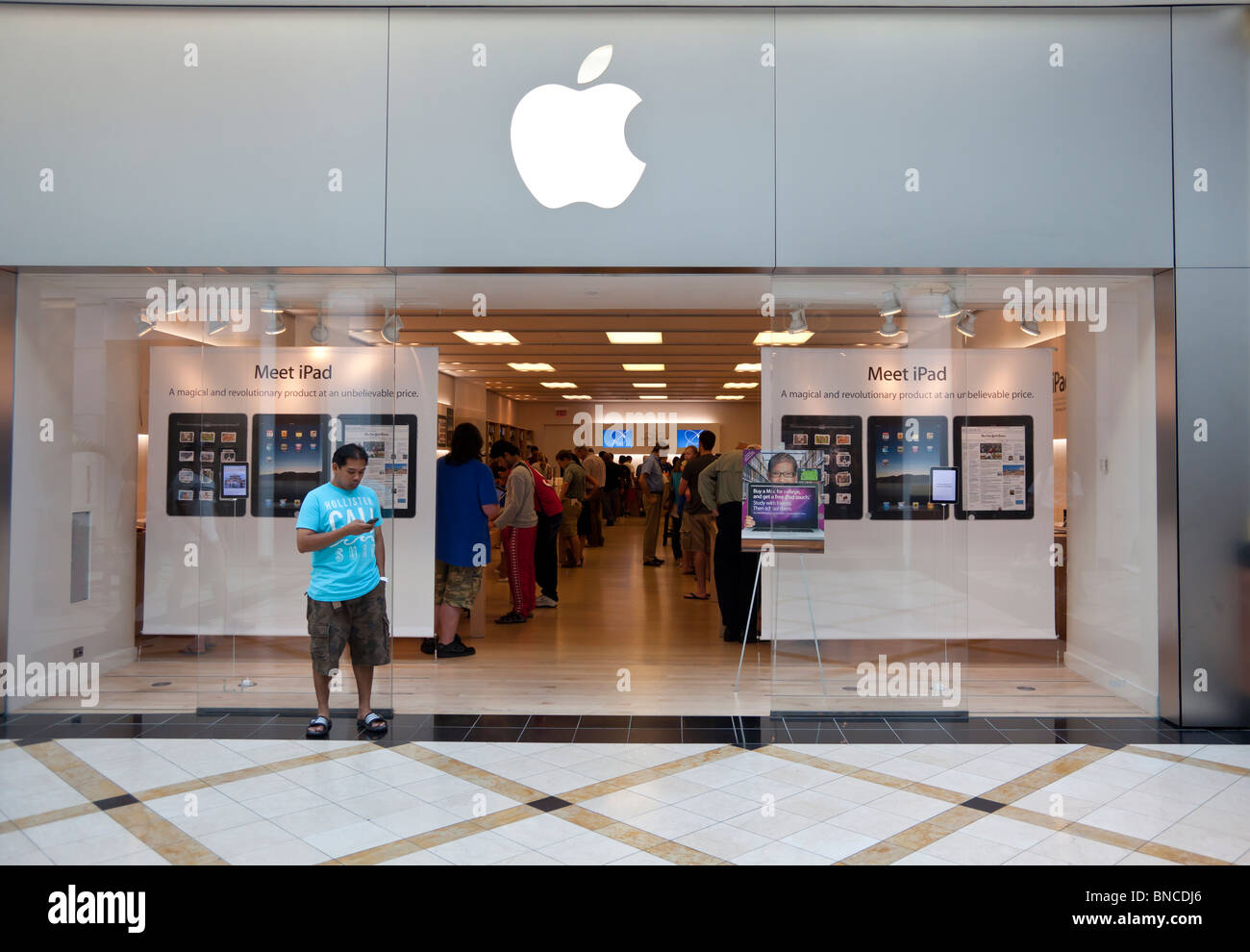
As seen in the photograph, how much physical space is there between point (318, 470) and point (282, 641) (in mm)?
1086

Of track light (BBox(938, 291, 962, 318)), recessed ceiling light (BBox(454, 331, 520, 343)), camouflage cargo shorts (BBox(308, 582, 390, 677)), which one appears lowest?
camouflage cargo shorts (BBox(308, 582, 390, 677))

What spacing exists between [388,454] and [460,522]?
40.9 inches

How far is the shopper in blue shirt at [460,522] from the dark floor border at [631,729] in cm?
144

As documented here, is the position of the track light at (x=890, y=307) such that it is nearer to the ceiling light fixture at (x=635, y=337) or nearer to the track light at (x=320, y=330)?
the track light at (x=320, y=330)

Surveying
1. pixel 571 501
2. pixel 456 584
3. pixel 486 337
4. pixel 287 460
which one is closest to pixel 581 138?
pixel 287 460

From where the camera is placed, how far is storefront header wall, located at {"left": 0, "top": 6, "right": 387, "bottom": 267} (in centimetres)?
511

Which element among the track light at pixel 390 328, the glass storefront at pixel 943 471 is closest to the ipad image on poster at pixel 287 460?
the track light at pixel 390 328

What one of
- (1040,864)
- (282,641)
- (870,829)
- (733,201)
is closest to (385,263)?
(733,201)

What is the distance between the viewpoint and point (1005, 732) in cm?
482


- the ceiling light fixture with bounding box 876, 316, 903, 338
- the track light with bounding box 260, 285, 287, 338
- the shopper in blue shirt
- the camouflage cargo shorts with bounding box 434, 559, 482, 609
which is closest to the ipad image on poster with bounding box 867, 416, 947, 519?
the ceiling light fixture with bounding box 876, 316, 903, 338

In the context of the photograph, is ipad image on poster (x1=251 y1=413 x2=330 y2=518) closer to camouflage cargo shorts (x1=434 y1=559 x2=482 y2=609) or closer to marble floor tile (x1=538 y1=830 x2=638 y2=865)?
camouflage cargo shorts (x1=434 y1=559 x2=482 y2=609)

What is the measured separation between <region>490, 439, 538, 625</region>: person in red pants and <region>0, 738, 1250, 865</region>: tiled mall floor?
3.38 metres

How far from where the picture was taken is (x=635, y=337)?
384 inches
